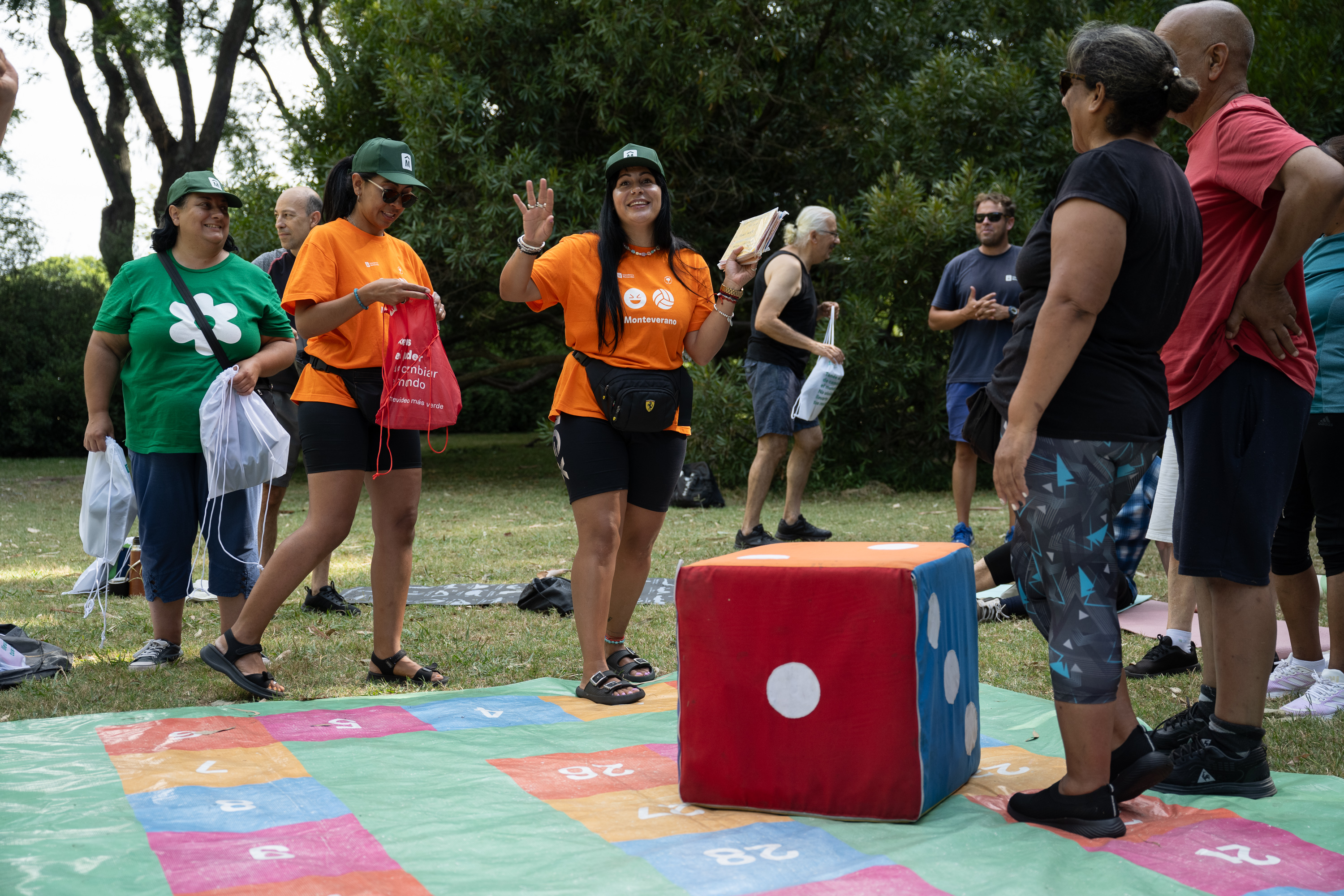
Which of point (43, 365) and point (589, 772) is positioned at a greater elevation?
point (43, 365)

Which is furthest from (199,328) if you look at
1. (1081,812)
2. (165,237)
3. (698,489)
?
(698,489)

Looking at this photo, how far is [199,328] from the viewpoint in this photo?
170 inches

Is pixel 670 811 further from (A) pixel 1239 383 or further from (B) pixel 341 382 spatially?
(B) pixel 341 382

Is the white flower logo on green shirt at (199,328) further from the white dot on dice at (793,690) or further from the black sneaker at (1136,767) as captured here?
the black sneaker at (1136,767)

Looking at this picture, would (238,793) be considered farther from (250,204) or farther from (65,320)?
(65,320)

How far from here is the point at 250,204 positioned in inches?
581

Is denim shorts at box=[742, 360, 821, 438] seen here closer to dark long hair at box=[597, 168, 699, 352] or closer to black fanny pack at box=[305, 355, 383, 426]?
dark long hair at box=[597, 168, 699, 352]

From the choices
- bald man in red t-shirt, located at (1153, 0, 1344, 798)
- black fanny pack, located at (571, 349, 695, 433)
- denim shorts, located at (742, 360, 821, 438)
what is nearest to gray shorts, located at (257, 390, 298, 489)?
black fanny pack, located at (571, 349, 695, 433)

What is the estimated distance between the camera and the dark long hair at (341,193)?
408cm

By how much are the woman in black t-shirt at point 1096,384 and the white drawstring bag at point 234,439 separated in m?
3.02

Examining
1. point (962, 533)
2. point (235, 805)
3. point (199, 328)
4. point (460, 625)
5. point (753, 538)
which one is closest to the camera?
point (235, 805)

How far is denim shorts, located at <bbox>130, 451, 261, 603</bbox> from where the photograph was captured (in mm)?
4324

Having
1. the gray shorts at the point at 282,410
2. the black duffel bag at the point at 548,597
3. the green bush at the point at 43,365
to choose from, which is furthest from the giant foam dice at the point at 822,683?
the green bush at the point at 43,365

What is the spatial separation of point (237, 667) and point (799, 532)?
184 inches
